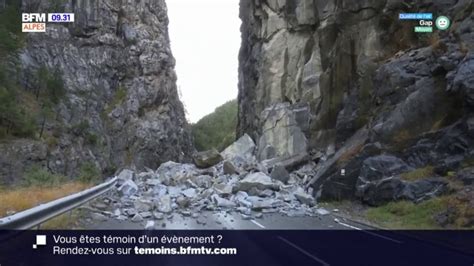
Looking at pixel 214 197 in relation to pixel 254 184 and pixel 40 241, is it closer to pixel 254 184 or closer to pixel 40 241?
pixel 254 184

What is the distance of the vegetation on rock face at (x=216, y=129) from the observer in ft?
315

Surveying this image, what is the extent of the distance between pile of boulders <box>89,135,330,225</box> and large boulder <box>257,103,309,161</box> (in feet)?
19.0

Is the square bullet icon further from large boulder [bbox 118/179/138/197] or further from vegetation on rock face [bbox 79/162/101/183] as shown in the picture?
vegetation on rock face [bbox 79/162/101/183]

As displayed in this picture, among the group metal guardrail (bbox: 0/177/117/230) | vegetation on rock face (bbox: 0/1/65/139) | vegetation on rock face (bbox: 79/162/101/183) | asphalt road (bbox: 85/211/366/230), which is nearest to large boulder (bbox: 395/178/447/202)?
asphalt road (bbox: 85/211/366/230)

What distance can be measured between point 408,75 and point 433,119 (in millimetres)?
3265

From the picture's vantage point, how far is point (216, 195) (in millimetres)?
18047

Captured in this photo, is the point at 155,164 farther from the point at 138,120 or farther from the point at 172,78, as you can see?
the point at 172,78

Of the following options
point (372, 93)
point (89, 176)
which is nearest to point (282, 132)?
point (372, 93)

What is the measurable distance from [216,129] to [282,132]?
63403 millimetres

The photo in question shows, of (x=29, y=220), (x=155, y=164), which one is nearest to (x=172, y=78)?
(x=155, y=164)

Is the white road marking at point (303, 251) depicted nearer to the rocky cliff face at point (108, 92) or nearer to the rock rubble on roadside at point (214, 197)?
the rock rubble on roadside at point (214, 197)

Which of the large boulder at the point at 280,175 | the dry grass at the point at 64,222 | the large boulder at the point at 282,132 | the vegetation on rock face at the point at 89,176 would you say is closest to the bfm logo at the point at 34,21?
the dry grass at the point at 64,222

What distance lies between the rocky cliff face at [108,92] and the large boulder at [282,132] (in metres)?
18.5

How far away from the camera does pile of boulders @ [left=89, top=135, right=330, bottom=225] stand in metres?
12.1
